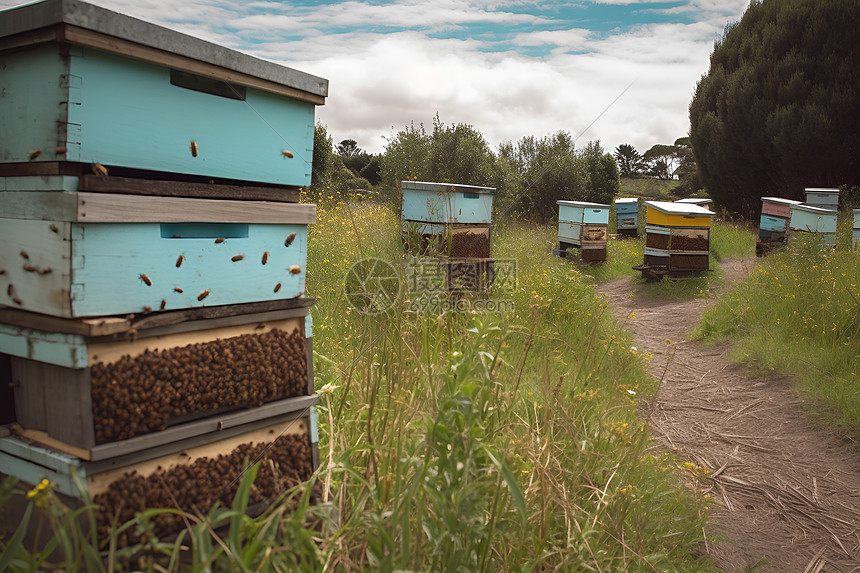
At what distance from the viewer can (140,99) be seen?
1.75 m

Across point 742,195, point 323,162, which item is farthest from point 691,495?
point 742,195

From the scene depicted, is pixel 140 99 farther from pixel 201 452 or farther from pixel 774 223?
pixel 774 223

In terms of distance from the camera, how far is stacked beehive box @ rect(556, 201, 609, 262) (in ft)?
33.3

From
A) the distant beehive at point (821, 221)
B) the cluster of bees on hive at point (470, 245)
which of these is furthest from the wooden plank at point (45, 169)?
the distant beehive at point (821, 221)

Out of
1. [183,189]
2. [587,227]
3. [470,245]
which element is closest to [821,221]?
[587,227]

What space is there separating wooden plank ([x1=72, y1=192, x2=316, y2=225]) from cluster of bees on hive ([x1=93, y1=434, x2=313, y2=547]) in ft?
2.54

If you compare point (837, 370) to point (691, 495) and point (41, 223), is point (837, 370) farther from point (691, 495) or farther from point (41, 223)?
point (41, 223)

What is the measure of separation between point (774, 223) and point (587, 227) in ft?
9.95

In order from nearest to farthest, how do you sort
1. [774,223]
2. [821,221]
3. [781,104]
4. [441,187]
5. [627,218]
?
[441,187], [821,221], [774,223], [627,218], [781,104]

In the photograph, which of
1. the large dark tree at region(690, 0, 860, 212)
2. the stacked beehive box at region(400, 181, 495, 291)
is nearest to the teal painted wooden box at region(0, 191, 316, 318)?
the stacked beehive box at region(400, 181, 495, 291)

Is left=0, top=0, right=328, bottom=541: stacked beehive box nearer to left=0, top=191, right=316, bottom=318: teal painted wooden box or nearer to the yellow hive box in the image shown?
left=0, top=191, right=316, bottom=318: teal painted wooden box

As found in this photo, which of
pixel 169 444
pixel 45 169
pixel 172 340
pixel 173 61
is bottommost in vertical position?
pixel 169 444

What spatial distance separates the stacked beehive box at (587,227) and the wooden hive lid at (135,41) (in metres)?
8.65

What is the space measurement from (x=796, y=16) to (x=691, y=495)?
53.7 ft
